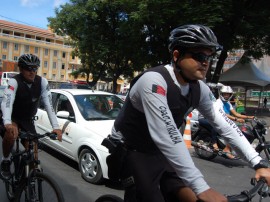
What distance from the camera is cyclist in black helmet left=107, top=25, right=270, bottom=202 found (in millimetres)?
2064

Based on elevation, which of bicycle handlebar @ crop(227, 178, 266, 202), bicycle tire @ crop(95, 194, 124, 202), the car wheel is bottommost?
the car wheel

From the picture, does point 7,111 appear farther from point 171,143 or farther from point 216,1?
point 216,1

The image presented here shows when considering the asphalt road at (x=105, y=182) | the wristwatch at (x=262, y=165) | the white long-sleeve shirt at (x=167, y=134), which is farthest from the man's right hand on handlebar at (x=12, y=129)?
the wristwatch at (x=262, y=165)

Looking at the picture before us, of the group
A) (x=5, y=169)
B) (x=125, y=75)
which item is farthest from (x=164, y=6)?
(x=125, y=75)

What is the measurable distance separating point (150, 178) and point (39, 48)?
9628 centimetres

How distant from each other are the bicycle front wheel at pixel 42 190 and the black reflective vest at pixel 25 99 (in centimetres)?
93

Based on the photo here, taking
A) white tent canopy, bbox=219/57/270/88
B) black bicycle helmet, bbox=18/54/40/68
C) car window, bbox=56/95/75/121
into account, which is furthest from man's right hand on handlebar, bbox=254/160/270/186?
white tent canopy, bbox=219/57/270/88

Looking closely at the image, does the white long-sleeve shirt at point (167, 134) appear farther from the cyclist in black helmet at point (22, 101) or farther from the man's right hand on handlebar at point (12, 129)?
the cyclist in black helmet at point (22, 101)

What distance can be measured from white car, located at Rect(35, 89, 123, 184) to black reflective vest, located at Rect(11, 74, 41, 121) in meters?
1.66

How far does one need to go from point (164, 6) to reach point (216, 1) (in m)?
2.56

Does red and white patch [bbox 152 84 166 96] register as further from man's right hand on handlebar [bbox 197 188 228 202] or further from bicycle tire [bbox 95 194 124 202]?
bicycle tire [bbox 95 194 124 202]

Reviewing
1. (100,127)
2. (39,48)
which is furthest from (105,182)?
(39,48)

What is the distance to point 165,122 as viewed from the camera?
2061 mm

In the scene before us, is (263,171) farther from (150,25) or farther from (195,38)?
(150,25)
